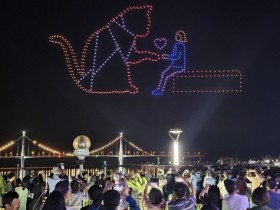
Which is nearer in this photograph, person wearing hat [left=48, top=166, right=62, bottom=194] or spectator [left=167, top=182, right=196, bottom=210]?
spectator [left=167, top=182, right=196, bottom=210]

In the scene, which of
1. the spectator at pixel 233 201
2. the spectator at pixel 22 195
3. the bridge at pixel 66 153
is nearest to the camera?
the spectator at pixel 233 201

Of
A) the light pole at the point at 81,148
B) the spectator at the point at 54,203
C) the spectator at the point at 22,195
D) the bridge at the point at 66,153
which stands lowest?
the spectator at the point at 22,195

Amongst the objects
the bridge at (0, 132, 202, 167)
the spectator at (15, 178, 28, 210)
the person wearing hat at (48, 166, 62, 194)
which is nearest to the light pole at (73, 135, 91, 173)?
the bridge at (0, 132, 202, 167)

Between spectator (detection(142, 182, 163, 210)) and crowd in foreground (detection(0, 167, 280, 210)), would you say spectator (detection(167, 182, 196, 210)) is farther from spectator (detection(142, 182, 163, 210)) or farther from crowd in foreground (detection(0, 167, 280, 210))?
spectator (detection(142, 182, 163, 210))

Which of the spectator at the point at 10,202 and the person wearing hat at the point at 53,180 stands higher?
the person wearing hat at the point at 53,180

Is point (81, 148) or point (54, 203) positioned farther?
point (81, 148)

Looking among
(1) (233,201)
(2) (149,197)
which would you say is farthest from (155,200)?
(1) (233,201)

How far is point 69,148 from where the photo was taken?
4506 cm

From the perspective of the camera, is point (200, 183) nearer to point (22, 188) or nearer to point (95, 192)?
point (22, 188)

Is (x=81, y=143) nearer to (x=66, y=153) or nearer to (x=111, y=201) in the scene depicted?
(x=111, y=201)

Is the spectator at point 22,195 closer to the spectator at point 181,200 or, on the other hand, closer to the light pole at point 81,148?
the spectator at point 181,200

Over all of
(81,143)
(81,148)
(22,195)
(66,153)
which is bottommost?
(22,195)

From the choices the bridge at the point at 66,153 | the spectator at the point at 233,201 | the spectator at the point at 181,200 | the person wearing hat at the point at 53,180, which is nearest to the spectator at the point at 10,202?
the spectator at the point at 181,200

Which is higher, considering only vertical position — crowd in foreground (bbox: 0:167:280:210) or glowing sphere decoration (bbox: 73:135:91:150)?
glowing sphere decoration (bbox: 73:135:91:150)
